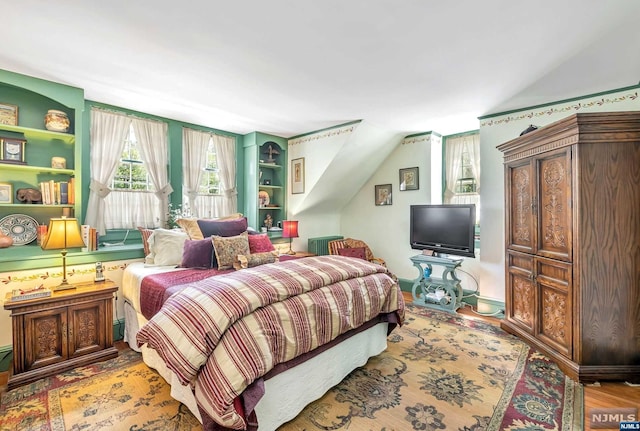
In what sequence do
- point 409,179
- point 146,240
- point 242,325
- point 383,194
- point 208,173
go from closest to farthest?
point 242,325, point 146,240, point 208,173, point 409,179, point 383,194

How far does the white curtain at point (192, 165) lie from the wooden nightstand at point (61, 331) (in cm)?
150

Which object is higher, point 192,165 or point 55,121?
point 55,121

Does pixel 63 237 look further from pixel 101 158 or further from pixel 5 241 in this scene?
pixel 101 158

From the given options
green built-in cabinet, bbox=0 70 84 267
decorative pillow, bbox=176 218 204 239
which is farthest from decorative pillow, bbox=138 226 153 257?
green built-in cabinet, bbox=0 70 84 267

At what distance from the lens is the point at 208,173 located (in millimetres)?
4090

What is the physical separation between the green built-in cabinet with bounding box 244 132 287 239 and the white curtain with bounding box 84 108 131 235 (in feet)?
5.27

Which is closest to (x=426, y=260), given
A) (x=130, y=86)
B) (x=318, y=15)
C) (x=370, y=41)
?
(x=370, y=41)

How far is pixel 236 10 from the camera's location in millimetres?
1669

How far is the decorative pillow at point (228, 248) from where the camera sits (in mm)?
2799

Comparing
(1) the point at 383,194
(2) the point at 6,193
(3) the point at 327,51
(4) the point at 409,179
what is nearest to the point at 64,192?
(2) the point at 6,193

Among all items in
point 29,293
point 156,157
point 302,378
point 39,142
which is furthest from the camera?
point 156,157

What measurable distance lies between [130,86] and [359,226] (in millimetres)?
3711

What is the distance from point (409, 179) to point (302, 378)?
3.40 metres

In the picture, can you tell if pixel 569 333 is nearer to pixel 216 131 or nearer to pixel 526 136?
pixel 526 136
